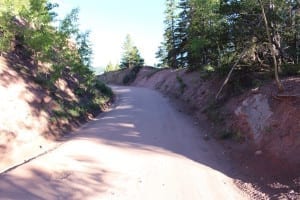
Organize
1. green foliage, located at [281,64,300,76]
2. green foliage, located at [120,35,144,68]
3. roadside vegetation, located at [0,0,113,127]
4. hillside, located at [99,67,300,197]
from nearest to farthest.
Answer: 1. hillside, located at [99,67,300,197]
2. green foliage, located at [281,64,300,76]
3. roadside vegetation, located at [0,0,113,127]
4. green foliage, located at [120,35,144,68]

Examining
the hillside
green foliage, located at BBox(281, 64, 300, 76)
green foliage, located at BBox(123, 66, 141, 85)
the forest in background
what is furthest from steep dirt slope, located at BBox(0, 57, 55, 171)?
green foliage, located at BBox(123, 66, 141, 85)

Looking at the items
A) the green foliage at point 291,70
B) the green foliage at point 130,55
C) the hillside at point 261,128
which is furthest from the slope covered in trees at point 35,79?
the green foliage at point 130,55

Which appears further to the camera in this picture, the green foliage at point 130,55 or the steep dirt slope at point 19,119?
the green foliage at point 130,55

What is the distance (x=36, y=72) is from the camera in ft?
63.4

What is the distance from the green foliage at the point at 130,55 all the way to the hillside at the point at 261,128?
54.5 meters

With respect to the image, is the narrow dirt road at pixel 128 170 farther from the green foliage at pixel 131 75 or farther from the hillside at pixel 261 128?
the green foliage at pixel 131 75

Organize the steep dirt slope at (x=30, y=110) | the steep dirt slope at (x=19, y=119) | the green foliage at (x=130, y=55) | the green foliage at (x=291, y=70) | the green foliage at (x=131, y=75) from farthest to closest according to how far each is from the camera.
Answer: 1. the green foliage at (x=130, y=55)
2. the green foliage at (x=131, y=75)
3. the green foliage at (x=291, y=70)
4. the steep dirt slope at (x=30, y=110)
5. the steep dirt slope at (x=19, y=119)

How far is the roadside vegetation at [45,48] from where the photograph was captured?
17.9 metres

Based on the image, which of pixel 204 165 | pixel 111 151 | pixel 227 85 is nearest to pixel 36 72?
pixel 111 151

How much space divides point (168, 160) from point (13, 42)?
37.6 feet

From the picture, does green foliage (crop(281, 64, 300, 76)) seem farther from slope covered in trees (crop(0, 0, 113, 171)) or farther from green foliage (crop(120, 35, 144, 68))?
green foliage (crop(120, 35, 144, 68))

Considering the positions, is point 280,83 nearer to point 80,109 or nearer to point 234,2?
point 234,2

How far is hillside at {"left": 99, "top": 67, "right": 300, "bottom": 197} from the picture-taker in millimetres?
11008

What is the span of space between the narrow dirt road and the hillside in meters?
0.78
